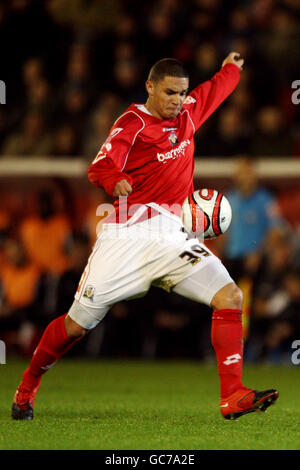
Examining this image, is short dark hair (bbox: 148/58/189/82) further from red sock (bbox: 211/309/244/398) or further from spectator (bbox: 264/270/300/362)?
spectator (bbox: 264/270/300/362)

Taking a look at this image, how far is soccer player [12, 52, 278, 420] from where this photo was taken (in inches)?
241

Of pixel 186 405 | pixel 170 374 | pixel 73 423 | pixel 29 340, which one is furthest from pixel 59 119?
pixel 73 423

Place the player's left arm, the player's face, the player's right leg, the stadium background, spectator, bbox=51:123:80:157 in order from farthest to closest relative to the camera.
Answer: spectator, bbox=51:123:80:157
the stadium background
the player's left arm
the player's face
the player's right leg

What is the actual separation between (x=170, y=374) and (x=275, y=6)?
670 centimetres

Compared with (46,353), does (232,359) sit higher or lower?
higher

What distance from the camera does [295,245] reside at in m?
12.8

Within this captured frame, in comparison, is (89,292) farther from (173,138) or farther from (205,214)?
(173,138)

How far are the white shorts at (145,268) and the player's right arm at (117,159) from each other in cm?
42

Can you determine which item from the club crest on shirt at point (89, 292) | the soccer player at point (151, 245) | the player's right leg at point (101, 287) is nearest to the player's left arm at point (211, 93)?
the soccer player at point (151, 245)

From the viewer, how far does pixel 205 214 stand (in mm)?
6555

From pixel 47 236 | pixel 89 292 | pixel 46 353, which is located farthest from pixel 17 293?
pixel 89 292

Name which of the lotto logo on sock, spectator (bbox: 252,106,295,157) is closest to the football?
the lotto logo on sock

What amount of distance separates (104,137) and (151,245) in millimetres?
7194

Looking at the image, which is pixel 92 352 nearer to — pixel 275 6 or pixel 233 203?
pixel 233 203
